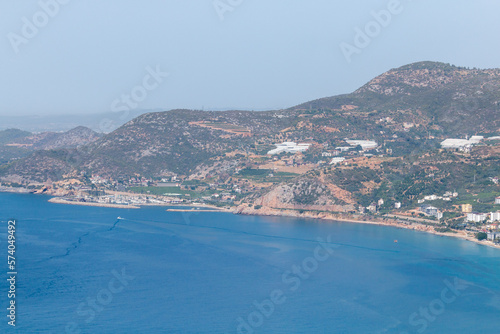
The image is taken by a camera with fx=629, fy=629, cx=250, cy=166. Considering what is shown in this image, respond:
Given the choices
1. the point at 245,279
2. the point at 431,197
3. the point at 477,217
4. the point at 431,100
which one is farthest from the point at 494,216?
the point at 431,100

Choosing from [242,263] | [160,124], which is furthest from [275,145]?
[242,263]

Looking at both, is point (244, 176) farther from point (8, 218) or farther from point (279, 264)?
point (279, 264)

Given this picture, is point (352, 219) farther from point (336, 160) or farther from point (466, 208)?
point (336, 160)

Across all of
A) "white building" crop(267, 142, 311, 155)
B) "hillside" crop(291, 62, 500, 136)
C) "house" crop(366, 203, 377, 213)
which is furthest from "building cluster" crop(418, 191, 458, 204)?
"hillside" crop(291, 62, 500, 136)

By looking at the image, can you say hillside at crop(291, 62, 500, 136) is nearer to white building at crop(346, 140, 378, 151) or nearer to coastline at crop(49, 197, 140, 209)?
white building at crop(346, 140, 378, 151)

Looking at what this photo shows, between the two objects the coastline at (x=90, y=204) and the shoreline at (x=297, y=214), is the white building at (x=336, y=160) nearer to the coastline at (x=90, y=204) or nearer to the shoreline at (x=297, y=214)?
the shoreline at (x=297, y=214)
